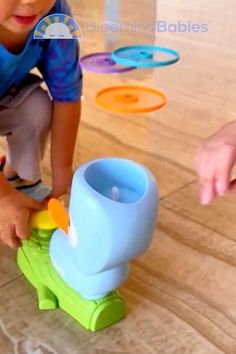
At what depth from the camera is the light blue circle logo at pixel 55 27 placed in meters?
0.73

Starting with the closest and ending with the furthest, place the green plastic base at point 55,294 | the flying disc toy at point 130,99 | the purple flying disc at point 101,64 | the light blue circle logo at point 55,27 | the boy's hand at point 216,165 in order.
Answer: the boy's hand at point 216,165, the green plastic base at point 55,294, the light blue circle logo at point 55,27, the flying disc toy at point 130,99, the purple flying disc at point 101,64

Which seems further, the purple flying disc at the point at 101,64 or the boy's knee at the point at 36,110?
the purple flying disc at the point at 101,64

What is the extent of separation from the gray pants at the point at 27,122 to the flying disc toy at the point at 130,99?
35cm

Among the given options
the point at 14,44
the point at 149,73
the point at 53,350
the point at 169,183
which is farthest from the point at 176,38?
the point at 53,350

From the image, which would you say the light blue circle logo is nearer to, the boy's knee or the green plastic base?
the boy's knee

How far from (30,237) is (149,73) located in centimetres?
83

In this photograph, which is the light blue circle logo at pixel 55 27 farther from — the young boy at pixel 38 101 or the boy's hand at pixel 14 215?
the boy's hand at pixel 14 215

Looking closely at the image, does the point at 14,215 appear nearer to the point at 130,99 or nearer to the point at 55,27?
the point at 55,27

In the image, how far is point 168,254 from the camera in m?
0.72

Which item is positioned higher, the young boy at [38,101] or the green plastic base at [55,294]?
the young boy at [38,101]

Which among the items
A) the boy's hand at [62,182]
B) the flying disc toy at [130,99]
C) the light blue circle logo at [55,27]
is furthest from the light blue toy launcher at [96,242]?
the flying disc toy at [130,99]

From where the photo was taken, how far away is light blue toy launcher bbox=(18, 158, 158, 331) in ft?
1.67

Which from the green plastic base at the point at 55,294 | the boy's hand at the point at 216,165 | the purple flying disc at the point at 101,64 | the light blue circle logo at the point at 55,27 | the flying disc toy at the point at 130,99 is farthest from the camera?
the purple flying disc at the point at 101,64

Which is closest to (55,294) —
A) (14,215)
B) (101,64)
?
(14,215)
